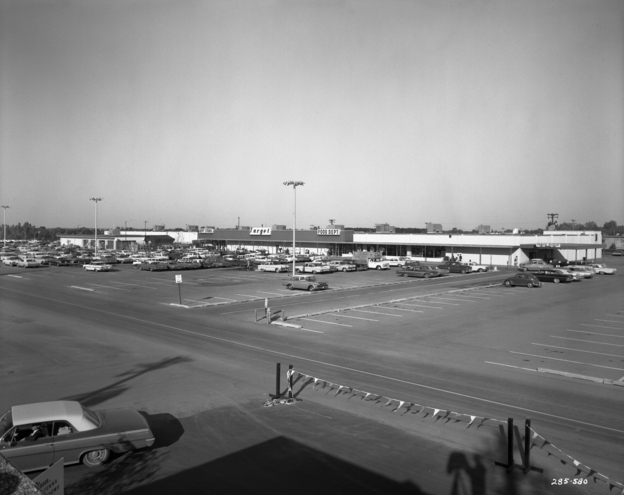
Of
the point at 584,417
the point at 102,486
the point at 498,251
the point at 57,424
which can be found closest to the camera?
the point at 102,486

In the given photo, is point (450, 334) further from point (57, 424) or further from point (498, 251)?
point (498, 251)

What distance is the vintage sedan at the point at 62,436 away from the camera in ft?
30.3

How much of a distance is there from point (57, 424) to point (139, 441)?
5.24ft

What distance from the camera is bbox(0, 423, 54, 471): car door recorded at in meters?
9.07

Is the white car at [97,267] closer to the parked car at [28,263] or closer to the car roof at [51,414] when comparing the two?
the parked car at [28,263]

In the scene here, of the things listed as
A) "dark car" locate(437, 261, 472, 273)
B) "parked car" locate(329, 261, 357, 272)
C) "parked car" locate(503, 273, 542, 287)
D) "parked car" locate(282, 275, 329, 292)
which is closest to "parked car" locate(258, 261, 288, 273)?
"parked car" locate(329, 261, 357, 272)

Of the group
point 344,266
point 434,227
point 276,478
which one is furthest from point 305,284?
point 434,227

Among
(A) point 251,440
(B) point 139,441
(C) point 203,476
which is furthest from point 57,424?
(A) point 251,440

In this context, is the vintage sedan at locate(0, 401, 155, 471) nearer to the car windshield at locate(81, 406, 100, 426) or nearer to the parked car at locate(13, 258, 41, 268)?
the car windshield at locate(81, 406, 100, 426)

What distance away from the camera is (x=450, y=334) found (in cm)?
2336

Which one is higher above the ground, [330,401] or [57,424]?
[57,424]

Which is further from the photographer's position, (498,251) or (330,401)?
(498,251)

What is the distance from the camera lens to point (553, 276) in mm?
48719

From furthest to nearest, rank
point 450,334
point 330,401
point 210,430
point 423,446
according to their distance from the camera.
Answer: point 450,334, point 330,401, point 210,430, point 423,446
